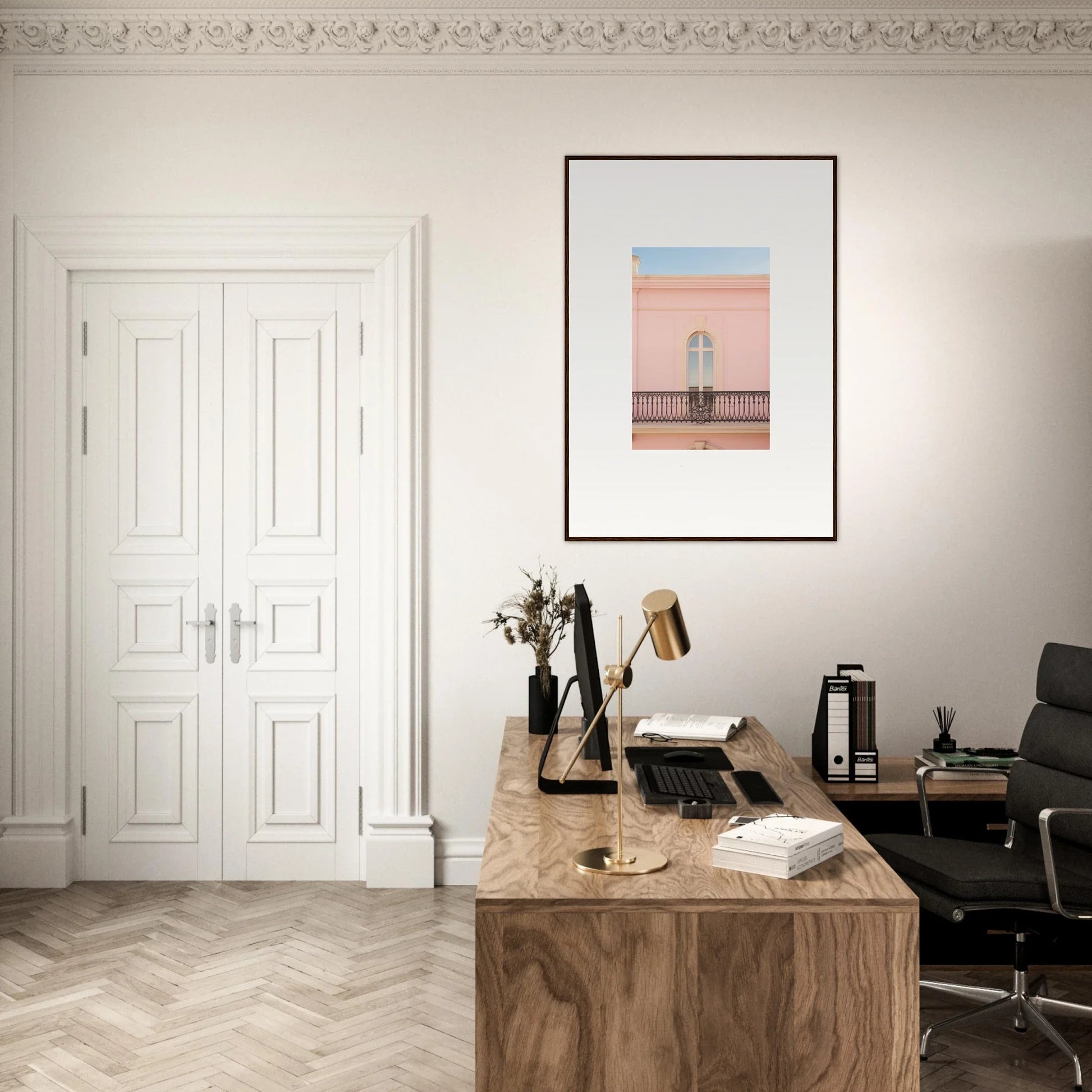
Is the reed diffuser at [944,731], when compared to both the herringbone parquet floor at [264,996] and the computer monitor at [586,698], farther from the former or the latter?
the computer monitor at [586,698]

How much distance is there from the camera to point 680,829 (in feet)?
7.32

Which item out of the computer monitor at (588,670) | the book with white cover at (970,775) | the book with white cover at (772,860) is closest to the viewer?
the book with white cover at (772,860)

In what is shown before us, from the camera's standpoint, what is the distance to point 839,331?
395cm

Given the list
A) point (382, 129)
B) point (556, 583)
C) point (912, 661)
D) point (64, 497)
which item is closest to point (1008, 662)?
point (912, 661)

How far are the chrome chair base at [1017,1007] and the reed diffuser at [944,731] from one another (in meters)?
0.86

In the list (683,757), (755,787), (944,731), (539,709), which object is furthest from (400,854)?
(944,731)

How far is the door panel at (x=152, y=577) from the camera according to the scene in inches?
158

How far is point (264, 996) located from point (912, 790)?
2175mm

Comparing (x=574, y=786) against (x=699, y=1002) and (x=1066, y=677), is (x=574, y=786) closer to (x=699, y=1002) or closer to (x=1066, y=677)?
(x=699, y=1002)

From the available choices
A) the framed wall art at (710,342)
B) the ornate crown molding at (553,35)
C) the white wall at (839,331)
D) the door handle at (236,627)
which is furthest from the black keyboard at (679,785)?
the ornate crown molding at (553,35)

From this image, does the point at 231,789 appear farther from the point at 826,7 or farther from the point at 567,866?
the point at 826,7

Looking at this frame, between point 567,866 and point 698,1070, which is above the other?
point 567,866

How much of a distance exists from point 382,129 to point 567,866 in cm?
306

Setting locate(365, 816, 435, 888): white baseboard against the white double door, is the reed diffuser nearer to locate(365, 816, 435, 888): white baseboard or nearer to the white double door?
locate(365, 816, 435, 888): white baseboard
